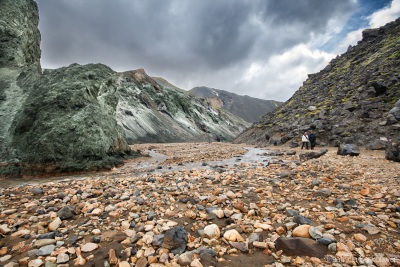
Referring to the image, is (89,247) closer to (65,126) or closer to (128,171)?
(128,171)

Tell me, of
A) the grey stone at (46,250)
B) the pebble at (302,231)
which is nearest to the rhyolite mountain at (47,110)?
the grey stone at (46,250)

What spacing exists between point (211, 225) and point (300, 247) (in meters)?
1.65

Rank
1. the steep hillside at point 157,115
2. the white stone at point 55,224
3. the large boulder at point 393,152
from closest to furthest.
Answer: the white stone at point 55,224, the large boulder at point 393,152, the steep hillside at point 157,115

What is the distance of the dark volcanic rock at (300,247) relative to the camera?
10.8 ft

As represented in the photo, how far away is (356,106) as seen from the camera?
22.4 m

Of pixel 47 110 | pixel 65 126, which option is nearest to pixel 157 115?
pixel 47 110

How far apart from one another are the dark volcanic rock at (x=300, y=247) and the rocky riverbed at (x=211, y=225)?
0.02m

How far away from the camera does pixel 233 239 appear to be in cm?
386

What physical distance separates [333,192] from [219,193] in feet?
10.3

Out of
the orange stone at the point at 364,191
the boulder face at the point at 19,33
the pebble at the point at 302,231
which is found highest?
the boulder face at the point at 19,33

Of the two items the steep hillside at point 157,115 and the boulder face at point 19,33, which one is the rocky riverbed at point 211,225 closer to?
the boulder face at point 19,33

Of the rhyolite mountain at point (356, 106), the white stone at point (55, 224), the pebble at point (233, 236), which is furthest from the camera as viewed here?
the rhyolite mountain at point (356, 106)

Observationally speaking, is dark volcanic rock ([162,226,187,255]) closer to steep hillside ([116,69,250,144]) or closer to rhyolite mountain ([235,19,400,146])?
rhyolite mountain ([235,19,400,146])

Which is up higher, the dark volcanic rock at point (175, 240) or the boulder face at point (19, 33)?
the boulder face at point (19, 33)
